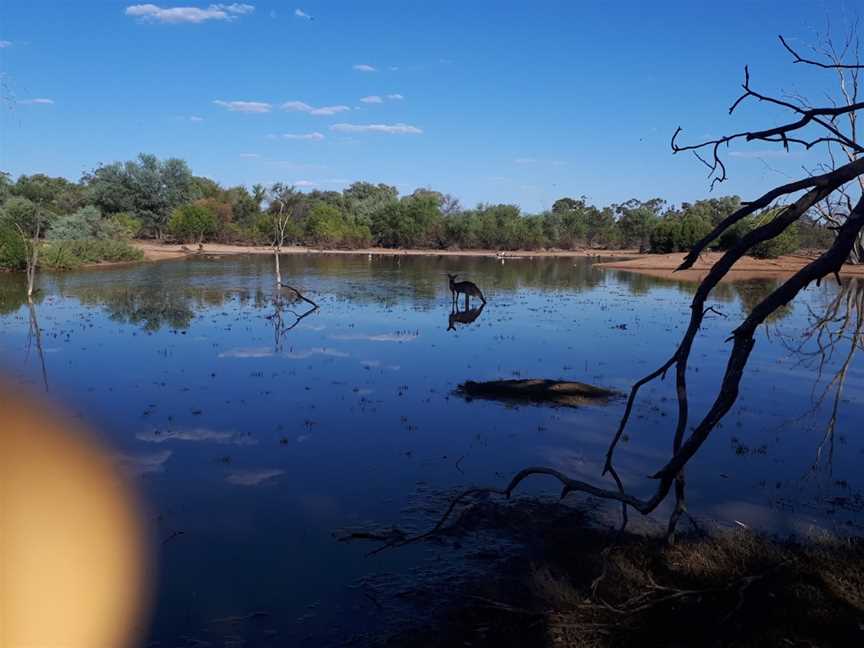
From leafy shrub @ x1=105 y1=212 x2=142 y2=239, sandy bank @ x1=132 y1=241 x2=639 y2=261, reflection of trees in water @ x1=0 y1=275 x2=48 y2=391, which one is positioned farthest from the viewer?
sandy bank @ x1=132 y1=241 x2=639 y2=261

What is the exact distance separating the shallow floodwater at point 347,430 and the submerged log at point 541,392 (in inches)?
18.5

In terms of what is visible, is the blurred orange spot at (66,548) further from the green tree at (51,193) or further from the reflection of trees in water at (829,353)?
the green tree at (51,193)

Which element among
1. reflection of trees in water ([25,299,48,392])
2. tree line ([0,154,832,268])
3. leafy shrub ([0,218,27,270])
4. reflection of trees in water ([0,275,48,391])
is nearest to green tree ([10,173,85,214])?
tree line ([0,154,832,268])

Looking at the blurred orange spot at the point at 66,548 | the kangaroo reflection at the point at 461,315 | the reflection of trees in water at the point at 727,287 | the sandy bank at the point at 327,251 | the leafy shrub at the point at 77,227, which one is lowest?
the blurred orange spot at the point at 66,548

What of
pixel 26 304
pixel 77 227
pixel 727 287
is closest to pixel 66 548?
pixel 26 304

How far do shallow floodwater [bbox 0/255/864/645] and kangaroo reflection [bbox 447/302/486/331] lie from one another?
2.05ft

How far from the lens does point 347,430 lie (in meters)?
11.1

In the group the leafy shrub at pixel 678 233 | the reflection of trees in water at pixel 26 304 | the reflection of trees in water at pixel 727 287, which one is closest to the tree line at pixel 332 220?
the leafy shrub at pixel 678 233

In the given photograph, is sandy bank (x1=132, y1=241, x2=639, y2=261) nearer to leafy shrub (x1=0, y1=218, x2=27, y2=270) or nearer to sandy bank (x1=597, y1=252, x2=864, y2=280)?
sandy bank (x1=597, y1=252, x2=864, y2=280)

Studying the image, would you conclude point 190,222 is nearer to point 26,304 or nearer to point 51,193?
point 51,193

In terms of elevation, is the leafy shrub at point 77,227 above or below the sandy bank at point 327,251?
above

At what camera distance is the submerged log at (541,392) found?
13203mm

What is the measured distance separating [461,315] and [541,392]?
1252 centimetres

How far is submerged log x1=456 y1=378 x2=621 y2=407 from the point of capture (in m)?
13.2
